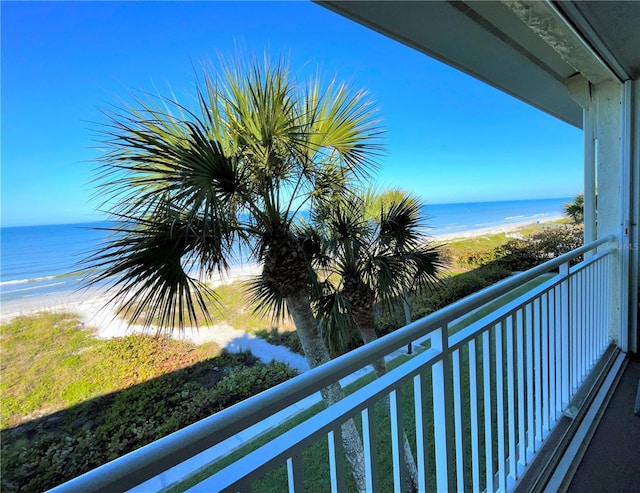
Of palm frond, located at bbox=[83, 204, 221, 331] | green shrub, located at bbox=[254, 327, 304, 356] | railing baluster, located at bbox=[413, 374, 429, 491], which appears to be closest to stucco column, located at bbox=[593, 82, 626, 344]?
railing baluster, located at bbox=[413, 374, 429, 491]

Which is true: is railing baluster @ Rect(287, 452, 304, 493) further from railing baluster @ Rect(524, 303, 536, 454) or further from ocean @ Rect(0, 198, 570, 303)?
ocean @ Rect(0, 198, 570, 303)

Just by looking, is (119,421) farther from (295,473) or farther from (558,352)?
(558,352)

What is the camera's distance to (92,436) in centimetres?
398

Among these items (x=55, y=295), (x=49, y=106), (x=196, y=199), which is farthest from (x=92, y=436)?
(x=49, y=106)

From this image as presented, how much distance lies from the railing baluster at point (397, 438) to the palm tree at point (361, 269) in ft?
7.25

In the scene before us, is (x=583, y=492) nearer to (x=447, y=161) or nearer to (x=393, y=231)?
(x=393, y=231)

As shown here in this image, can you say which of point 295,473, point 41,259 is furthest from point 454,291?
point 41,259

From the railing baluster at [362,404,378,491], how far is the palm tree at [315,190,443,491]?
2319mm

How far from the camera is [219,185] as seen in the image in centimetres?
225

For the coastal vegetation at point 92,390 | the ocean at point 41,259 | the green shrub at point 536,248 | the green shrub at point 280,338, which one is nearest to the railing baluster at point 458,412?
the ocean at point 41,259

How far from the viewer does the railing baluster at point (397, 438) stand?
2.61 feet

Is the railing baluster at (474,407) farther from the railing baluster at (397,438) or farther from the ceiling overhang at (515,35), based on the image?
the ceiling overhang at (515,35)

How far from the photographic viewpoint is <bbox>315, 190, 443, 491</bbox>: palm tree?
316 centimetres

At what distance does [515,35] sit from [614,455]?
239 centimetres
